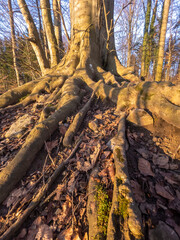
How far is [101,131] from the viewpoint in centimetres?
220

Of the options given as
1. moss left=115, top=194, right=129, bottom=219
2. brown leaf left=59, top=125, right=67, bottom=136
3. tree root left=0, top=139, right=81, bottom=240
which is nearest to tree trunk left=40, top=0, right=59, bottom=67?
brown leaf left=59, top=125, right=67, bottom=136

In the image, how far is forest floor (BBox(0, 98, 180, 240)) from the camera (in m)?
1.20

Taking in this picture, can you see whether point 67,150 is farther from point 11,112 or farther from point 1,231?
point 11,112

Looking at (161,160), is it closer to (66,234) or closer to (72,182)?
(72,182)

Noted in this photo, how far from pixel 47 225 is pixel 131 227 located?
90cm

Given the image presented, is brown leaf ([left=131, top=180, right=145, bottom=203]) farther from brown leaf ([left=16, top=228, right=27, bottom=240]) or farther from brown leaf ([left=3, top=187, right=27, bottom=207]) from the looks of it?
brown leaf ([left=3, top=187, right=27, bottom=207])

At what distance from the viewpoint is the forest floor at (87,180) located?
120 centimetres

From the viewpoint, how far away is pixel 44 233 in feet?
3.91

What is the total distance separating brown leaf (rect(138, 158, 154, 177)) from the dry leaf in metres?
1.29

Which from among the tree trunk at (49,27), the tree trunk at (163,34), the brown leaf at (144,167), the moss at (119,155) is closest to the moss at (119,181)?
the moss at (119,155)

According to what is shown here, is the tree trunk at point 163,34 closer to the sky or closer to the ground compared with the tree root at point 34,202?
closer to the sky

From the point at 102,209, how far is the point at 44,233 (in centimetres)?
66

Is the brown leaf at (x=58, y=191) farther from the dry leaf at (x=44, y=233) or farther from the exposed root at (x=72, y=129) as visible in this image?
the exposed root at (x=72, y=129)

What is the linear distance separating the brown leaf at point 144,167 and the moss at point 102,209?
2.08ft
